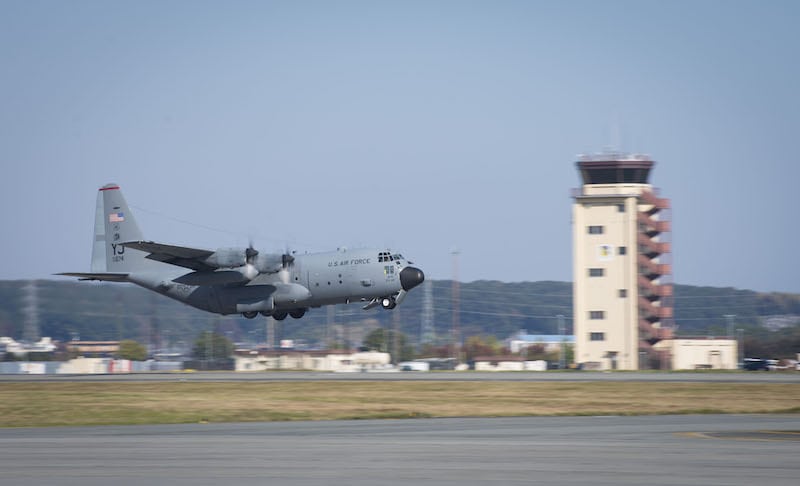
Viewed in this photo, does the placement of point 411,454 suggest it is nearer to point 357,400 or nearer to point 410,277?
point 357,400

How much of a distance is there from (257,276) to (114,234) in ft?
36.2

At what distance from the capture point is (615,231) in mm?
105062

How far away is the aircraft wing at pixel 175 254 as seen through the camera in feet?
177

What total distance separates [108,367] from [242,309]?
25.4 metres

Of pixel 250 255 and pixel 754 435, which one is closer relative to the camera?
pixel 754 435

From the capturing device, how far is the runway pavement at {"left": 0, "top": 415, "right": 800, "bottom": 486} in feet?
64.0

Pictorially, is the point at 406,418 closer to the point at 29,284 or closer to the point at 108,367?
the point at 108,367

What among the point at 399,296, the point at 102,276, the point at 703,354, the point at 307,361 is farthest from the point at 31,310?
the point at 703,354

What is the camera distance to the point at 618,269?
10431 cm

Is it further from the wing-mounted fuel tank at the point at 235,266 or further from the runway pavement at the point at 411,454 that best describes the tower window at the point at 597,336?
the runway pavement at the point at 411,454

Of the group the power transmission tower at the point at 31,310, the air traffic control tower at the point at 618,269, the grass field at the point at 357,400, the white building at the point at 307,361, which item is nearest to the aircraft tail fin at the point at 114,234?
the grass field at the point at 357,400

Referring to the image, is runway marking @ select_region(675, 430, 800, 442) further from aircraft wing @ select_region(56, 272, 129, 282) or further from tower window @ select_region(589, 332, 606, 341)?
tower window @ select_region(589, 332, 606, 341)

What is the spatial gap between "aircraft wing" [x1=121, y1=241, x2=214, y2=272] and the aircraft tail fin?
4600 mm

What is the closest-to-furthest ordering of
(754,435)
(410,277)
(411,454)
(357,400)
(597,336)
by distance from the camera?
(411,454)
(754,435)
(357,400)
(410,277)
(597,336)
